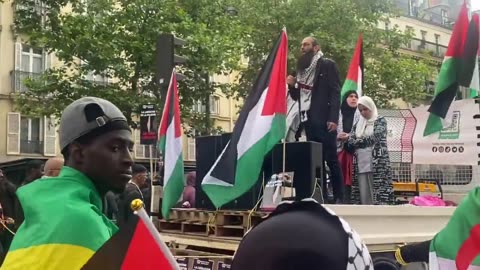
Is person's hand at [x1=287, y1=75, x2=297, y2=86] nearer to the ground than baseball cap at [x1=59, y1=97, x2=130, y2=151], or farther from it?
farther from it

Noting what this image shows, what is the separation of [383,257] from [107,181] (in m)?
3.25

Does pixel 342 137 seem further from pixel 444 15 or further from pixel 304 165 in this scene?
pixel 444 15

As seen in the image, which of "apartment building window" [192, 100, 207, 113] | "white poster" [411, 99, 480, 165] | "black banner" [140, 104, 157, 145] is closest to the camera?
"white poster" [411, 99, 480, 165]

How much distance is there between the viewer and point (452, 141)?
886 cm

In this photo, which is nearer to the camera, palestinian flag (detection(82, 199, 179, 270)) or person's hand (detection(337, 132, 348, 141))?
Result: palestinian flag (detection(82, 199, 179, 270))

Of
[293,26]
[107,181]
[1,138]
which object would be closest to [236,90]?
[293,26]

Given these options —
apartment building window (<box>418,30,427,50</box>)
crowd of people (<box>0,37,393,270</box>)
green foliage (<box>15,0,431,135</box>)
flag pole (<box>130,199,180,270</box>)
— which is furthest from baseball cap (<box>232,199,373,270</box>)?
apartment building window (<box>418,30,427,50</box>)

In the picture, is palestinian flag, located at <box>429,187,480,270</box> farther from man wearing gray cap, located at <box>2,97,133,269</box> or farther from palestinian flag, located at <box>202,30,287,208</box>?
palestinian flag, located at <box>202,30,287,208</box>

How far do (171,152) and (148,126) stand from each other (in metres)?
4.06

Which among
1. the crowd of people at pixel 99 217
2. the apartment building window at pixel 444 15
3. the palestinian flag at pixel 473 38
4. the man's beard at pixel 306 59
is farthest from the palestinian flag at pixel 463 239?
the apartment building window at pixel 444 15

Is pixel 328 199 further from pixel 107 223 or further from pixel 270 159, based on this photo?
pixel 107 223

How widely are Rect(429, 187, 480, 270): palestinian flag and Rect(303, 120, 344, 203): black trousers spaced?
12.8 ft

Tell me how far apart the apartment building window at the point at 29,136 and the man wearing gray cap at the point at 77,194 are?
30123mm

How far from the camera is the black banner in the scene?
1134 centimetres
